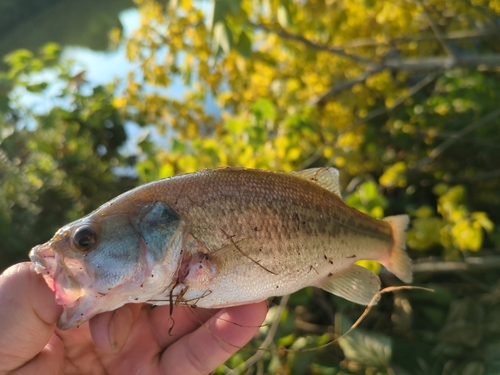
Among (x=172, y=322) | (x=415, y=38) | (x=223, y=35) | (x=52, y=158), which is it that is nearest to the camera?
(x=172, y=322)

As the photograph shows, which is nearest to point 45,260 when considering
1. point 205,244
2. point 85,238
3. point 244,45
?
point 85,238

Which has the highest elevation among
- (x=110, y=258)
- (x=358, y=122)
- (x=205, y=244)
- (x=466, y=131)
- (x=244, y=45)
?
(x=244, y=45)

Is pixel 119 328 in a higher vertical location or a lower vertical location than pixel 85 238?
lower

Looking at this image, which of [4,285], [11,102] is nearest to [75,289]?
[4,285]

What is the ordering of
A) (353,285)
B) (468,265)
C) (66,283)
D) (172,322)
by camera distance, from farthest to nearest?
(468,265) → (172,322) → (353,285) → (66,283)

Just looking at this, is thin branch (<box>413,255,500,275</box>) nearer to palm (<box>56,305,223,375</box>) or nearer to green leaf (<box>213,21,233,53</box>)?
palm (<box>56,305,223,375</box>)

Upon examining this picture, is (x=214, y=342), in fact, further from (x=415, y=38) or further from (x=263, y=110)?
(x=415, y=38)

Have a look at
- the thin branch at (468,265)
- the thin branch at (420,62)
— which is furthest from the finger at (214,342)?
the thin branch at (420,62)
